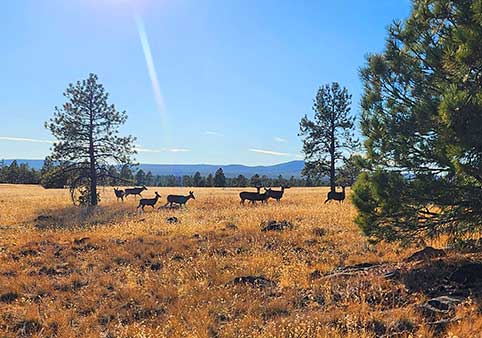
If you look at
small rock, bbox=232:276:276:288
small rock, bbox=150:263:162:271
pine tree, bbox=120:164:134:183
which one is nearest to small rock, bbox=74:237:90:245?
small rock, bbox=150:263:162:271

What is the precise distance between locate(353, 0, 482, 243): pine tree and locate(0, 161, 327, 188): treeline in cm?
2408

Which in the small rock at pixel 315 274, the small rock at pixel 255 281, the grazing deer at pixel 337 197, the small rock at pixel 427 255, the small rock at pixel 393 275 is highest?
the grazing deer at pixel 337 197

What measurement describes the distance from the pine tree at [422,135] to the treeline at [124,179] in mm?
24083

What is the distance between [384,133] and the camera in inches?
313

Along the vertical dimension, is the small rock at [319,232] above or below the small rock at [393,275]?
above

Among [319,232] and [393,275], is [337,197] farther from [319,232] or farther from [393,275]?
[393,275]

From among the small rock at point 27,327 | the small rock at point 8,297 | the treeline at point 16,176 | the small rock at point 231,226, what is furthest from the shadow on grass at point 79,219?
the treeline at point 16,176

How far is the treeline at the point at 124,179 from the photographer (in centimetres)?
2909

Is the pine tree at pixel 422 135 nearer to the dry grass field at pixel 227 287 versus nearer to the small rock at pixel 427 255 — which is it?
the small rock at pixel 427 255

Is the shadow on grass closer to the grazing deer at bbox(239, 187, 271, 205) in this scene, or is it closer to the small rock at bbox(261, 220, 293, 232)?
the grazing deer at bbox(239, 187, 271, 205)

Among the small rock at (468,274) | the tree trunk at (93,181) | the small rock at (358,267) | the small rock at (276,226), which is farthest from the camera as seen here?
the tree trunk at (93,181)

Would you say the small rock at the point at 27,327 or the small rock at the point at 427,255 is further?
the small rock at the point at 427,255

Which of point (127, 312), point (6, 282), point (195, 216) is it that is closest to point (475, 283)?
point (127, 312)

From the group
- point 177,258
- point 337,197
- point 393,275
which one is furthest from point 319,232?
point 337,197
